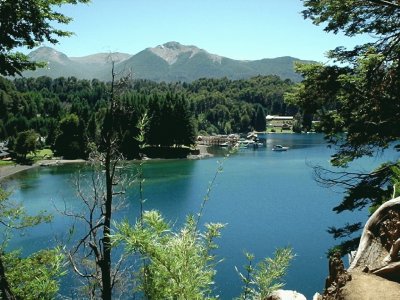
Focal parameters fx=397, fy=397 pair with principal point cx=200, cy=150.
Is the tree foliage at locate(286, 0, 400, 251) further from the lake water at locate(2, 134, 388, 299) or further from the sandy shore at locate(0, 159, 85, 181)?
the sandy shore at locate(0, 159, 85, 181)

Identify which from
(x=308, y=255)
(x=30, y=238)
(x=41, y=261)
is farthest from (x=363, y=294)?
(x=30, y=238)

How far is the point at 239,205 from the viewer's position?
47.9 m

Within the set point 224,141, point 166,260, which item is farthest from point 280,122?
point 166,260

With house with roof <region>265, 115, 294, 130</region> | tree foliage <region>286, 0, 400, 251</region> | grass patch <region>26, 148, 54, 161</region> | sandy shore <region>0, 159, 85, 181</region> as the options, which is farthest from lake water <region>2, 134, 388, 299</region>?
house with roof <region>265, 115, 294, 130</region>

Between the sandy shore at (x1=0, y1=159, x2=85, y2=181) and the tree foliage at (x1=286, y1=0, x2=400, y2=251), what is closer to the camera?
the tree foliage at (x1=286, y1=0, x2=400, y2=251)

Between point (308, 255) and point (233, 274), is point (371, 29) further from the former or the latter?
point (308, 255)

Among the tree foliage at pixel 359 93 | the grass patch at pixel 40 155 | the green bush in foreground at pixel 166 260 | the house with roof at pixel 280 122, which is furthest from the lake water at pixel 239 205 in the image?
the house with roof at pixel 280 122

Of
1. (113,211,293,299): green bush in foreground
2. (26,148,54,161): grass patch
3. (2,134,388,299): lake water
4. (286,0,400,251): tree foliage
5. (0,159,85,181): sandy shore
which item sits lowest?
(0,159,85,181): sandy shore

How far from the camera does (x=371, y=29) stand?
10.3m

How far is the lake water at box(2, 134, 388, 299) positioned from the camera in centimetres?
3034

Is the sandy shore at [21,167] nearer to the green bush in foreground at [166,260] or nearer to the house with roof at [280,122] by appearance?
the green bush in foreground at [166,260]

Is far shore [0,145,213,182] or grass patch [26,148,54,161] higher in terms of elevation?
grass patch [26,148,54,161]

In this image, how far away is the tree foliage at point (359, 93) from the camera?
9.35 m

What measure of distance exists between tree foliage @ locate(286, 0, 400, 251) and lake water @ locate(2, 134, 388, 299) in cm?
643
